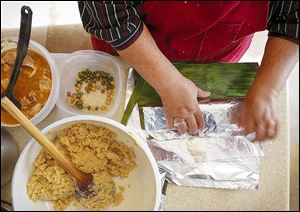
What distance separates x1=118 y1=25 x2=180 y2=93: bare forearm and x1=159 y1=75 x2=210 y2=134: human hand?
0.06 feet

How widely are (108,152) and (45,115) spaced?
0.64 ft

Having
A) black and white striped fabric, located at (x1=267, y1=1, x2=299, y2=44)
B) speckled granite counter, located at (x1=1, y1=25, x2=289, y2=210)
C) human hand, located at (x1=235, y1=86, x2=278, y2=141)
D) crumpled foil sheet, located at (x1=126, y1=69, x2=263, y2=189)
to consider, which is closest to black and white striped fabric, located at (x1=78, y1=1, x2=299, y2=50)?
black and white striped fabric, located at (x1=267, y1=1, x2=299, y2=44)

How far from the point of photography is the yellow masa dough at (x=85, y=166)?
2.17 feet

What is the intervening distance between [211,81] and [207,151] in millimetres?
162

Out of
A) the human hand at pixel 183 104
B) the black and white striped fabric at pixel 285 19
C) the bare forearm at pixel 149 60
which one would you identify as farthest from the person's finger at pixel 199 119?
the black and white striped fabric at pixel 285 19

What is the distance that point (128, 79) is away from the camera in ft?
2.81

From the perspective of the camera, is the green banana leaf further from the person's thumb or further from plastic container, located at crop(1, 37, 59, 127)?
plastic container, located at crop(1, 37, 59, 127)

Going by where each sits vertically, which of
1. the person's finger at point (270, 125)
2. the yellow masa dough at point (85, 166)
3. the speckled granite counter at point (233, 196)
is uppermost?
the person's finger at point (270, 125)

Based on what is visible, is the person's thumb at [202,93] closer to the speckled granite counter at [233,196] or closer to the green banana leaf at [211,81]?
the green banana leaf at [211,81]

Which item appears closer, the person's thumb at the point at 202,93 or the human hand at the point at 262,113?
the human hand at the point at 262,113

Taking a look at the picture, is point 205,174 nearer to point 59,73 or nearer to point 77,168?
point 77,168

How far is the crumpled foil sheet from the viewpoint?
2.66ft

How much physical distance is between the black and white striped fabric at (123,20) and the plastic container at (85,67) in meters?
0.21

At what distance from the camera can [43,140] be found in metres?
0.59
